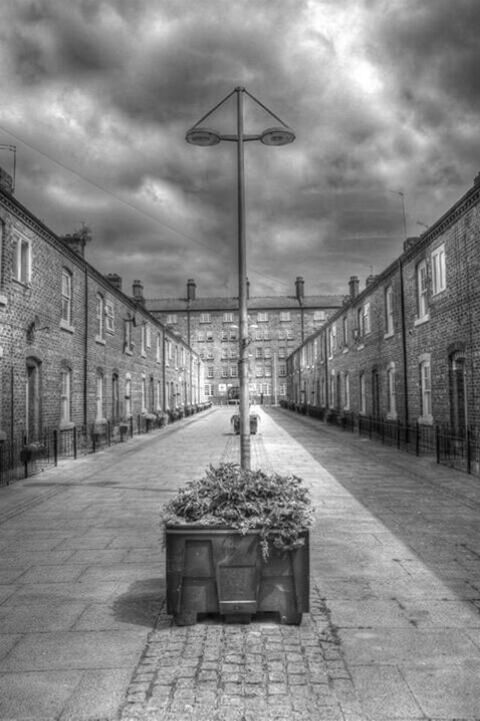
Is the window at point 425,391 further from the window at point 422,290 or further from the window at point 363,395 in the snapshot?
the window at point 363,395

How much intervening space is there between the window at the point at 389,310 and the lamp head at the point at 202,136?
45.9 feet

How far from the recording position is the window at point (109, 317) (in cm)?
2361

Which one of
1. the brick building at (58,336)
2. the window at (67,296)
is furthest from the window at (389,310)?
the window at (67,296)

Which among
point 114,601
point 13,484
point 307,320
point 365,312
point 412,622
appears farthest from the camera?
point 307,320

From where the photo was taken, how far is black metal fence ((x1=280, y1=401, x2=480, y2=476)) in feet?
42.3

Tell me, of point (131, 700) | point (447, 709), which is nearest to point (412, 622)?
point (447, 709)

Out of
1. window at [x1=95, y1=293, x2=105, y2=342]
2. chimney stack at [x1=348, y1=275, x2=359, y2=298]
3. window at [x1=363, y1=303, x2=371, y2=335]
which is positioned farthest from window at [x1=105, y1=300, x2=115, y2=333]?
chimney stack at [x1=348, y1=275, x2=359, y2=298]

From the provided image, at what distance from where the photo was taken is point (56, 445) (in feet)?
49.3

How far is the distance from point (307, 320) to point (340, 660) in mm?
77854

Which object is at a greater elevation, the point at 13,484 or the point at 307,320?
the point at 307,320

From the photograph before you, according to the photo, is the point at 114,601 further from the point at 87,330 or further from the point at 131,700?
the point at 87,330

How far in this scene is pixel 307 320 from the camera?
265ft

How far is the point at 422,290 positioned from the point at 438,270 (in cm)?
156

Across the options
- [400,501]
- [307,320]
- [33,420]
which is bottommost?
[400,501]
